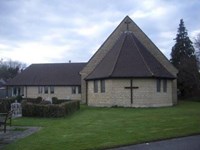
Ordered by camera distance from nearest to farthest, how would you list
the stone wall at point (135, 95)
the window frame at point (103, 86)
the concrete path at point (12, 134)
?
the concrete path at point (12, 134)
the stone wall at point (135, 95)
the window frame at point (103, 86)

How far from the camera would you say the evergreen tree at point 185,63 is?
60.3m

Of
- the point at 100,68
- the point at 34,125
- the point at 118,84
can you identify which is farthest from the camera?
the point at 100,68

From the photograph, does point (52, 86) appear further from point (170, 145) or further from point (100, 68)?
point (170, 145)

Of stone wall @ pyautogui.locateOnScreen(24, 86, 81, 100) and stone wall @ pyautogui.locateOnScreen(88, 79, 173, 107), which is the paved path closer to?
stone wall @ pyautogui.locateOnScreen(88, 79, 173, 107)

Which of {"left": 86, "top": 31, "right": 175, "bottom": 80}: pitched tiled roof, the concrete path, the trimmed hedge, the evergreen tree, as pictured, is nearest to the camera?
the concrete path

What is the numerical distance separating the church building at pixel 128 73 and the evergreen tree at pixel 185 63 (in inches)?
651

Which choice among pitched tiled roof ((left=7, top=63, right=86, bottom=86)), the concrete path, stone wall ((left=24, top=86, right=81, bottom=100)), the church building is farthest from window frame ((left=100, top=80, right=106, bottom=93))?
pitched tiled roof ((left=7, top=63, right=86, bottom=86))

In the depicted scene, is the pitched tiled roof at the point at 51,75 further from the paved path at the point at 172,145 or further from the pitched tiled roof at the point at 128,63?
the paved path at the point at 172,145

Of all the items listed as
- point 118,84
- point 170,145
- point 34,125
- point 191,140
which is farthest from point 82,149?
point 118,84

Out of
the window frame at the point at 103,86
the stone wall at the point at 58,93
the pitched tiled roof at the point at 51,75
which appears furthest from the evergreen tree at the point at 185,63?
the window frame at the point at 103,86

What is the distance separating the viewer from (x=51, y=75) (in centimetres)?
6259

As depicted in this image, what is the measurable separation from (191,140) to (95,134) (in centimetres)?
423

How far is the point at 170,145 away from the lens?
13070mm

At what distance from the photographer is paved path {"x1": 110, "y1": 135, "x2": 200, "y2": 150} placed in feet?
41.1
